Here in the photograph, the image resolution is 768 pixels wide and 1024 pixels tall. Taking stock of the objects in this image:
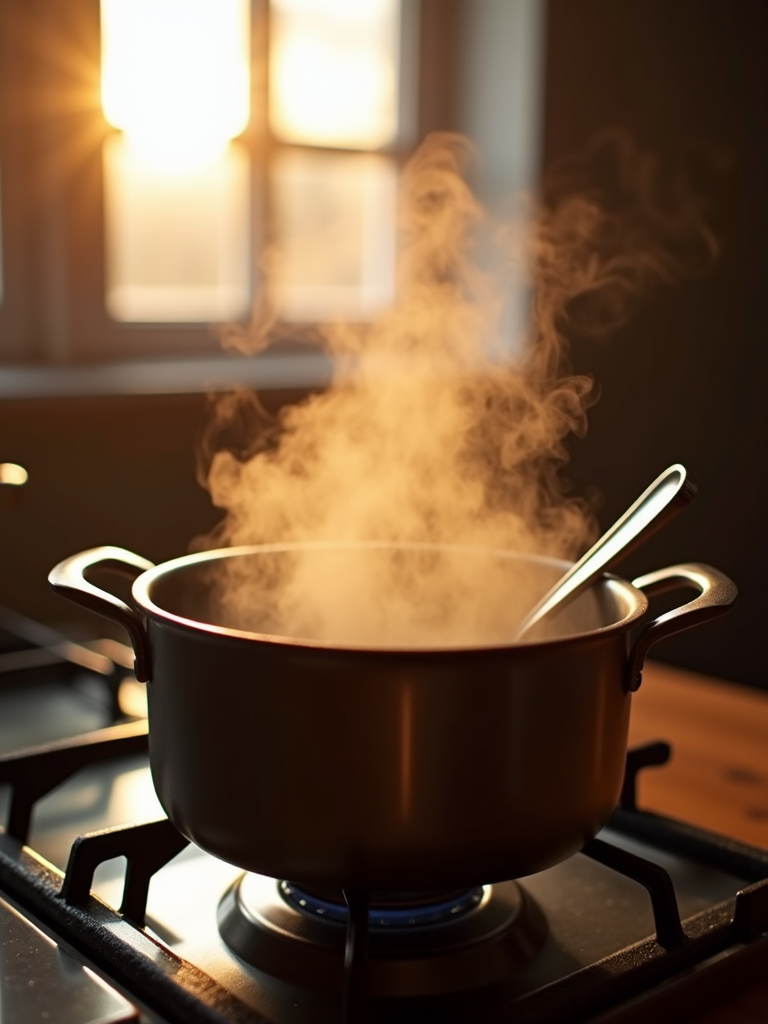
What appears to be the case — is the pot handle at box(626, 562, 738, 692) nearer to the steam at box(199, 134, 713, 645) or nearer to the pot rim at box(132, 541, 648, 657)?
the pot rim at box(132, 541, 648, 657)

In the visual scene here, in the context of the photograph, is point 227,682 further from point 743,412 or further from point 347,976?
point 743,412

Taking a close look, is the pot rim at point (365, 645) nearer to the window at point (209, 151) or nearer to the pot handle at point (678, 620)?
the pot handle at point (678, 620)

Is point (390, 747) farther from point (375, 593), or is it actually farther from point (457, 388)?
point (457, 388)

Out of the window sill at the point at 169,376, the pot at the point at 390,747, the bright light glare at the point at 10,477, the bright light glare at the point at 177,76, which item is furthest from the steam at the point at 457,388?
the pot at the point at 390,747

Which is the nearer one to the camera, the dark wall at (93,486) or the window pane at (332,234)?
the dark wall at (93,486)

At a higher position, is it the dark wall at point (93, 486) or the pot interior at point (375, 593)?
the pot interior at point (375, 593)

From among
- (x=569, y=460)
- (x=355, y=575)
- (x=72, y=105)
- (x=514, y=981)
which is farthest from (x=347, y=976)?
(x=569, y=460)

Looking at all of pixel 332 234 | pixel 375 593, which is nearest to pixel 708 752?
pixel 375 593

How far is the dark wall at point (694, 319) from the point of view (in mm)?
2123

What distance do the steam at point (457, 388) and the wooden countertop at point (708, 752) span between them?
220 mm

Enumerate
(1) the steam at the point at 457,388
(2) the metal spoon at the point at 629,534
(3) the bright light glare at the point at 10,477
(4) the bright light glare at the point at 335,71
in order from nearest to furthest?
(2) the metal spoon at the point at 629,534, (3) the bright light glare at the point at 10,477, (1) the steam at the point at 457,388, (4) the bright light glare at the point at 335,71

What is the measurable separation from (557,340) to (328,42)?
758mm

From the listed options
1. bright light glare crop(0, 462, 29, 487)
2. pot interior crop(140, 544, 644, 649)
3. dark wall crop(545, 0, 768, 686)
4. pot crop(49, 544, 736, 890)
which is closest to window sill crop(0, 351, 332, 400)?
dark wall crop(545, 0, 768, 686)

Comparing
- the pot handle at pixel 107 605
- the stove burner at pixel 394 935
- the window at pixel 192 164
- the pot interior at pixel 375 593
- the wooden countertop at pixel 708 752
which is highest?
the window at pixel 192 164
